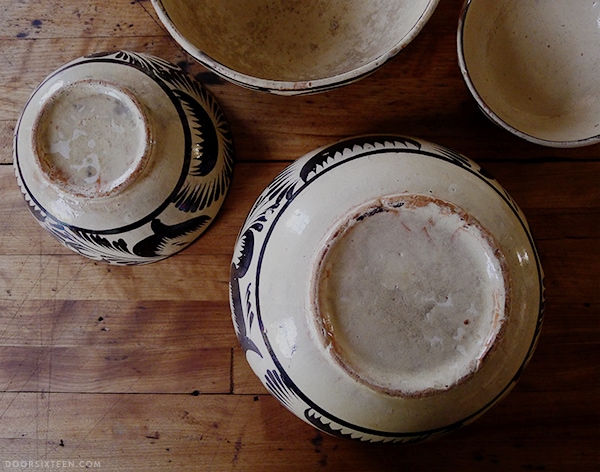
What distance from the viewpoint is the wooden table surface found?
818mm

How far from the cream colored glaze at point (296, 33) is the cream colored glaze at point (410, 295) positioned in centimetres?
30

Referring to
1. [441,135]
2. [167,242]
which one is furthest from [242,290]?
[441,135]

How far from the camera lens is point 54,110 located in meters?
0.72

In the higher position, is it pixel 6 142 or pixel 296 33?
pixel 296 33

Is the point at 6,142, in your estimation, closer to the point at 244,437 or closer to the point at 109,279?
the point at 109,279

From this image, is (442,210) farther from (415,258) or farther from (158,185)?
(158,185)

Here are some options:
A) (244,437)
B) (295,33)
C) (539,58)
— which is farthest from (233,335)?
(539,58)

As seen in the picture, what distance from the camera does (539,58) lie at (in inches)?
32.6

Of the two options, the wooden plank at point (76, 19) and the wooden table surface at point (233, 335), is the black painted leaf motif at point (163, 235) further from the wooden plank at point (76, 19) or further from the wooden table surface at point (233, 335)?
the wooden plank at point (76, 19)

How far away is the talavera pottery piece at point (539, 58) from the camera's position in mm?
811

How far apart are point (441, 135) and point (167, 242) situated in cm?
45

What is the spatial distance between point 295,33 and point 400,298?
47cm

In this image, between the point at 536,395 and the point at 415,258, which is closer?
the point at 415,258

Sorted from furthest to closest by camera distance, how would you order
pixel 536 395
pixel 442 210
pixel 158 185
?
pixel 536 395 → pixel 158 185 → pixel 442 210
